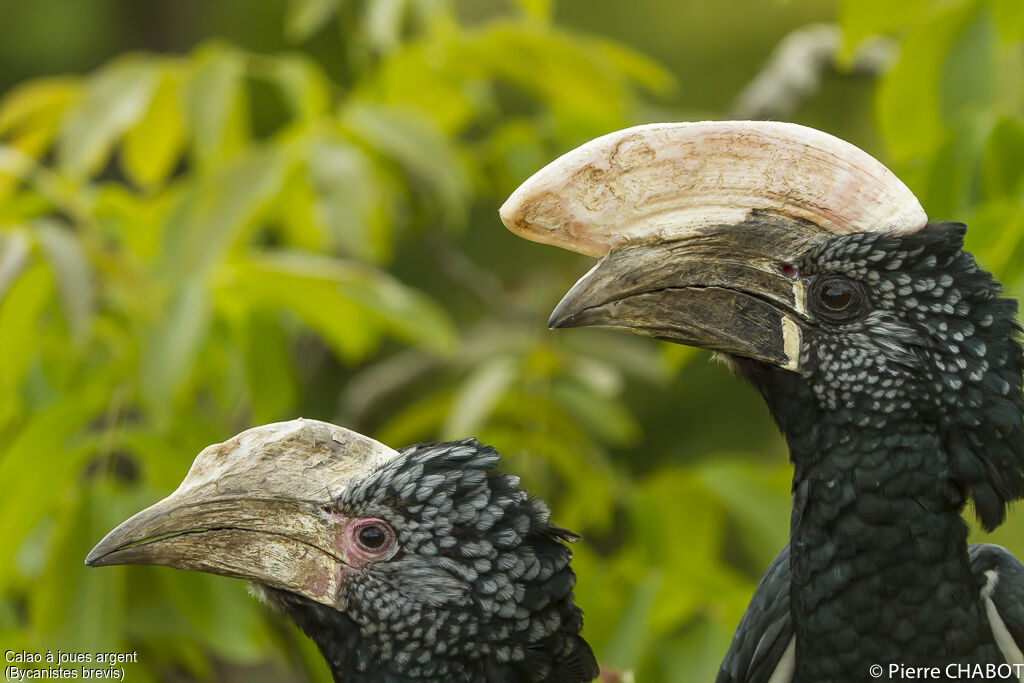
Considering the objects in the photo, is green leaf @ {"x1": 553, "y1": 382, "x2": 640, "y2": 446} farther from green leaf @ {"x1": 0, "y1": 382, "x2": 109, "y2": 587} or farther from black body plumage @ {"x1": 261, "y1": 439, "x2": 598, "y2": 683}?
black body plumage @ {"x1": 261, "y1": 439, "x2": 598, "y2": 683}

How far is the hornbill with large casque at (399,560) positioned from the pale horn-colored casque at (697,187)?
0.74ft

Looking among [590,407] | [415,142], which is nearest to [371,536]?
[415,142]

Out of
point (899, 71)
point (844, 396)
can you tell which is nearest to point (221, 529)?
point (844, 396)

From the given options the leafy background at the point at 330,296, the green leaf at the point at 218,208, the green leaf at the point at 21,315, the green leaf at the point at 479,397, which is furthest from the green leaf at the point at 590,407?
the green leaf at the point at 21,315

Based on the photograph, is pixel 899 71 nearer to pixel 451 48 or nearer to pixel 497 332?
pixel 451 48

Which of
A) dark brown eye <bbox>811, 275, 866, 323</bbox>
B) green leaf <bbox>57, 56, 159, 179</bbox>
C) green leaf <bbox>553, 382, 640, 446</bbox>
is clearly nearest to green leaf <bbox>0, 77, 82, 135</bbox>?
green leaf <bbox>57, 56, 159, 179</bbox>

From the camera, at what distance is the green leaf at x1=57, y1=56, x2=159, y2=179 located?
1541 millimetres

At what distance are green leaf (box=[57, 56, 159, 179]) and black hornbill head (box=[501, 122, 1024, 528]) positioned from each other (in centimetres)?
98

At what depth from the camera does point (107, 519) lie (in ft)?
4.13

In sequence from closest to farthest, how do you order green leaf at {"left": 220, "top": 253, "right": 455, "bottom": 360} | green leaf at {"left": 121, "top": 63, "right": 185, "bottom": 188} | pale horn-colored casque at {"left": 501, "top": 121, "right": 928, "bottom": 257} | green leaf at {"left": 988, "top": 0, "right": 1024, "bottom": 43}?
pale horn-colored casque at {"left": 501, "top": 121, "right": 928, "bottom": 257}
green leaf at {"left": 988, "top": 0, "right": 1024, "bottom": 43}
green leaf at {"left": 220, "top": 253, "right": 455, "bottom": 360}
green leaf at {"left": 121, "top": 63, "right": 185, "bottom": 188}

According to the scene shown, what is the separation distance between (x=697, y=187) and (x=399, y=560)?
37cm

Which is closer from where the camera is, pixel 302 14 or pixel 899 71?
pixel 899 71

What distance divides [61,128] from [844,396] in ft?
4.46

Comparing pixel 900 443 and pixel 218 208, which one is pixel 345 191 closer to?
pixel 218 208
